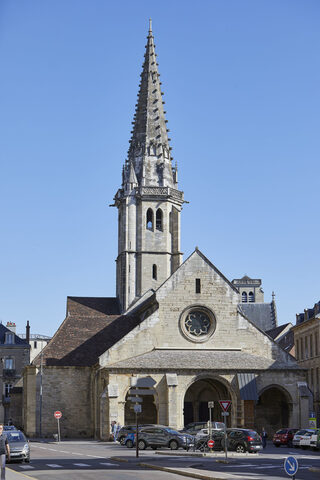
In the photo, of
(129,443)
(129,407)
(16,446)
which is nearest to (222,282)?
(129,407)

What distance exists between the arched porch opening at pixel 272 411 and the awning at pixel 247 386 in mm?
2967

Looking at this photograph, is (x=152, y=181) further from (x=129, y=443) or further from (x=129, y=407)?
(x=129, y=443)

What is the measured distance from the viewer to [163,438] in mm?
36469

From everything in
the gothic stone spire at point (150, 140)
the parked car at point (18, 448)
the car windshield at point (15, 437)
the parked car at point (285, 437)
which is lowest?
the parked car at point (285, 437)

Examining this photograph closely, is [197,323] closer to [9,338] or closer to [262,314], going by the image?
[9,338]

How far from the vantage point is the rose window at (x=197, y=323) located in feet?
159

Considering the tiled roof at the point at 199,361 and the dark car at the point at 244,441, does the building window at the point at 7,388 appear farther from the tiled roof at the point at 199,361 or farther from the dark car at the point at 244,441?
the dark car at the point at 244,441

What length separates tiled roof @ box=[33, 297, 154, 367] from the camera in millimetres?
52000

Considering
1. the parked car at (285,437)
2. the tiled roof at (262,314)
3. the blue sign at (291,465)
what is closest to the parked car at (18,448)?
the blue sign at (291,465)

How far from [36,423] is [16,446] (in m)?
24.8

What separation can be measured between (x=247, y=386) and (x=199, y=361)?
3.19 meters

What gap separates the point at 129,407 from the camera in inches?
1859

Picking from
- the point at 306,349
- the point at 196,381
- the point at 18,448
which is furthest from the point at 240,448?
the point at 306,349

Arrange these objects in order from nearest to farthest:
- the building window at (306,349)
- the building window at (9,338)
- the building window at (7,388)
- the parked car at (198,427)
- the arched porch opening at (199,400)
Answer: the parked car at (198,427) → the arched porch opening at (199,400) → the building window at (306,349) → the building window at (7,388) → the building window at (9,338)
